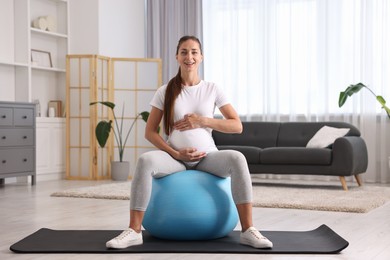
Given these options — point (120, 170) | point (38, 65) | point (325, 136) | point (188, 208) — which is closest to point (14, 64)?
point (38, 65)

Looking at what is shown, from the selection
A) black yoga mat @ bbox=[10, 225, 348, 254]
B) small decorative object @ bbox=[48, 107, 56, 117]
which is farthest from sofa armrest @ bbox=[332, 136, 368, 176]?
small decorative object @ bbox=[48, 107, 56, 117]

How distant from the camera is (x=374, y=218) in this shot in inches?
173

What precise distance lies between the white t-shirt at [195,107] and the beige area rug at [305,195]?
1.67m

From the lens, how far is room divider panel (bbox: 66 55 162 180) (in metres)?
7.68

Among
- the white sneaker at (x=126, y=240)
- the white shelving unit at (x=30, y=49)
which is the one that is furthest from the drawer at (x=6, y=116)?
the white sneaker at (x=126, y=240)

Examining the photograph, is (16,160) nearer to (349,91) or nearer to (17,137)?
(17,137)

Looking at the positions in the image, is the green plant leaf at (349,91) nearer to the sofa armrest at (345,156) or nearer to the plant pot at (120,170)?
the sofa armrest at (345,156)

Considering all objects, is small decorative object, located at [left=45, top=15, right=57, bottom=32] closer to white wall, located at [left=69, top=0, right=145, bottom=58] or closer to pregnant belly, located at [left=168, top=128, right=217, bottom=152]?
white wall, located at [left=69, top=0, right=145, bottom=58]

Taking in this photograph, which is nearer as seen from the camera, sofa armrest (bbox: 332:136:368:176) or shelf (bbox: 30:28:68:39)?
sofa armrest (bbox: 332:136:368:176)

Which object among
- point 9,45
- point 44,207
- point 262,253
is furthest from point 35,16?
point 262,253

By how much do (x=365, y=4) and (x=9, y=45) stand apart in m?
3.93

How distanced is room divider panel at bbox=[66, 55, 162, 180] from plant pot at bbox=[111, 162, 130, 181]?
0.21 meters

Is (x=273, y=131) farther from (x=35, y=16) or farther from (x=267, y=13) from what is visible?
(x=35, y=16)

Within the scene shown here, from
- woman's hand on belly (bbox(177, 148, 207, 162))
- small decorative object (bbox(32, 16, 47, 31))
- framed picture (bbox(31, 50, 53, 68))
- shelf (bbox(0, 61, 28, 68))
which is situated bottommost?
woman's hand on belly (bbox(177, 148, 207, 162))
